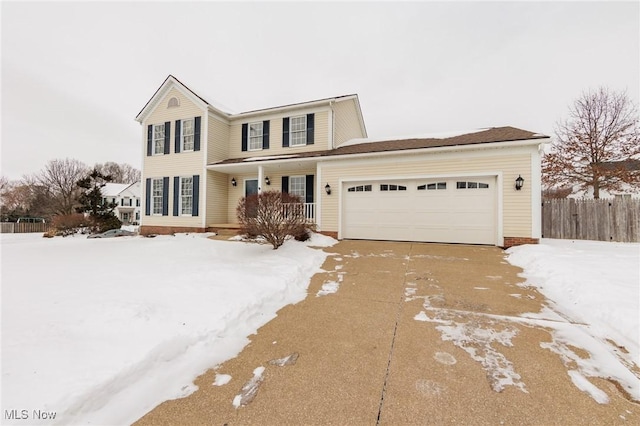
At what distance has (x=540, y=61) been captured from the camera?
12938 mm

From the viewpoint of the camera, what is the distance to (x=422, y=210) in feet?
29.0

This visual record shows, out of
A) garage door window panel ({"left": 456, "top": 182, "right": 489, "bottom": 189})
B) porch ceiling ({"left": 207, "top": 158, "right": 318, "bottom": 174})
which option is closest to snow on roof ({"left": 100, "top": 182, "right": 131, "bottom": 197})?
porch ceiling ({"left": 207, "top": 158, "right": 318, "bottom": 174})

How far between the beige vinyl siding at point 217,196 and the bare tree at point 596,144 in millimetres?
17925

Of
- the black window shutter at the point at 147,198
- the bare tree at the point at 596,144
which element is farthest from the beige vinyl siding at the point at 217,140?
the bare tree at the point at 596,144

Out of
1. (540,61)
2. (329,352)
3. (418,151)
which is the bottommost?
(329,352)

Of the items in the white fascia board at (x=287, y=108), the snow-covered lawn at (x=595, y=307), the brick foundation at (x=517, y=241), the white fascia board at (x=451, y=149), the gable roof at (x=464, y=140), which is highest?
the white fascia board at (x=287, y=108)

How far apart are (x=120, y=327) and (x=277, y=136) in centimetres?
1099

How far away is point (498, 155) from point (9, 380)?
1057 centimetres

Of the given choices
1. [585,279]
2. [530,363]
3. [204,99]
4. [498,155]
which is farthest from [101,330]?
[204,99]

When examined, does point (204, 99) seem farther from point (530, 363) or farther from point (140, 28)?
point (530, 363)

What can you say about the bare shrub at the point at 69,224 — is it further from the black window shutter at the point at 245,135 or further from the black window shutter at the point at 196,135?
the black window shutter at the point at 245,135

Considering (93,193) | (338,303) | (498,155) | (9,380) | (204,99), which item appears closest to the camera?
(9,380)

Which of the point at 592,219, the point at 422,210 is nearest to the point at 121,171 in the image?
the point at 422,210

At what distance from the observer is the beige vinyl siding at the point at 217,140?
12.5m
